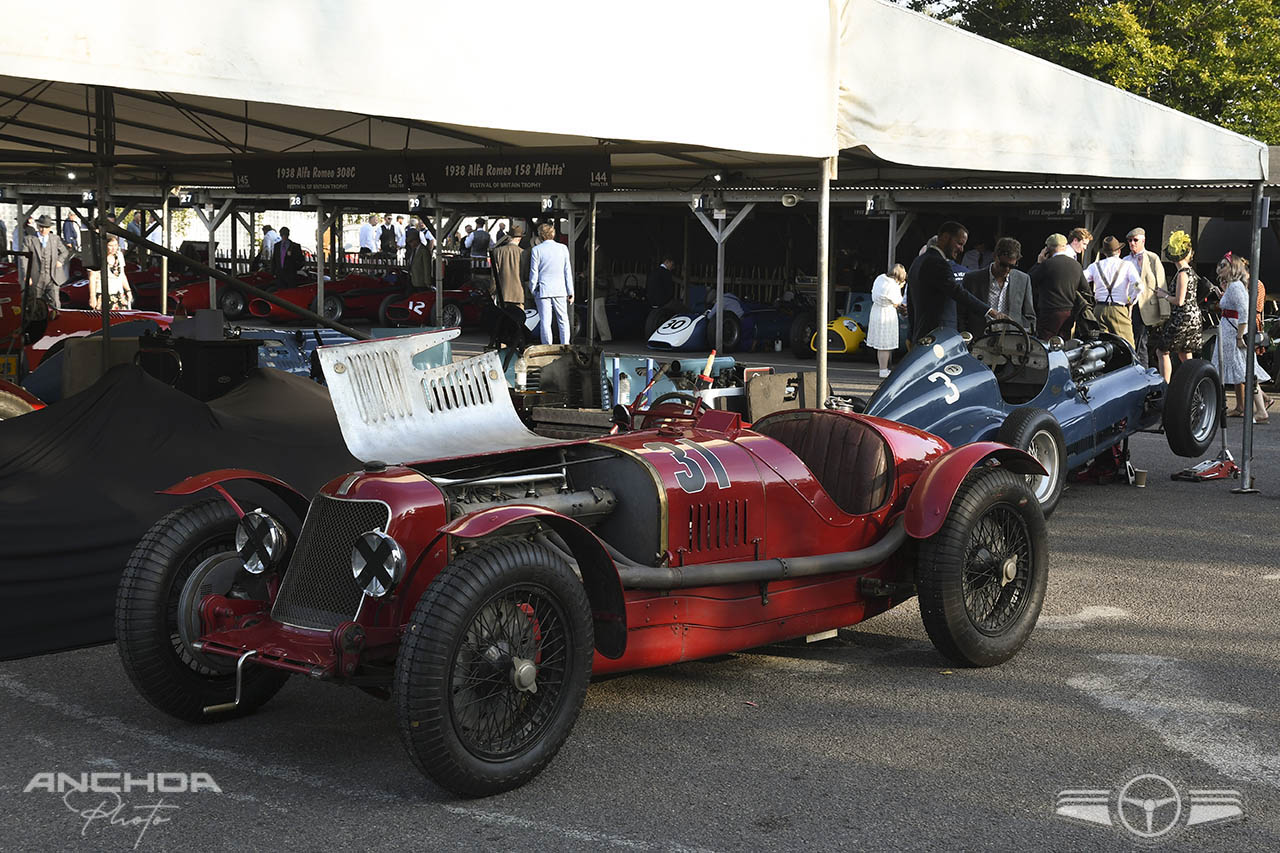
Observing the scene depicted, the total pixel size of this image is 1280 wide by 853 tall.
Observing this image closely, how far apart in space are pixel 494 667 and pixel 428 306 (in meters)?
21.4

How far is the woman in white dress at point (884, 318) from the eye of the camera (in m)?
17.3

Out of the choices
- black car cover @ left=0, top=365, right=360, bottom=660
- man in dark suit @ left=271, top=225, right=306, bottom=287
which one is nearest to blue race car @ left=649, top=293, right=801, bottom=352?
man in dark suit @ left=271, top=225, right=306, bottom=287

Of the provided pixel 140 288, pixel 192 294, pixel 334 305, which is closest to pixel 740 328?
pixel 334 305

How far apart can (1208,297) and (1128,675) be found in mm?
12248

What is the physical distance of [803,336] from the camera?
21.0 meters

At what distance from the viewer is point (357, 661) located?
13.3ft

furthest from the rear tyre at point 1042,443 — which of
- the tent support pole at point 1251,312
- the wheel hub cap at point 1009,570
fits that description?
the wheel hub cap at point 1009,570

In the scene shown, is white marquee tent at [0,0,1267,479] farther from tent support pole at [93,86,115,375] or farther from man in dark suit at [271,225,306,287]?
man in dark suit at [271,225,306,287]

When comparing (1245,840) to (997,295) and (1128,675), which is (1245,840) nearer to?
(1128,675)

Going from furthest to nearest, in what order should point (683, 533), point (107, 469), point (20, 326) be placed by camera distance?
point (20, 326) → point (107, 469) → point (683, 533)

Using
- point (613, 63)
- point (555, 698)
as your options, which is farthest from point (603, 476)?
point (613, 63)

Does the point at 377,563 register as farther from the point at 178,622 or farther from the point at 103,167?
the point at 103,167

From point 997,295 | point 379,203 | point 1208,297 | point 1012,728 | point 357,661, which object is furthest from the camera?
point 379,203

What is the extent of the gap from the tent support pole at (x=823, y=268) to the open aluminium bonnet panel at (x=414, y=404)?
2.45 meters
